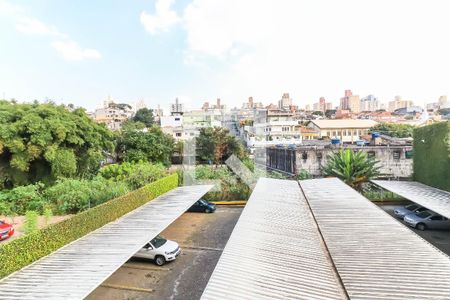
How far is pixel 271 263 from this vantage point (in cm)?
815

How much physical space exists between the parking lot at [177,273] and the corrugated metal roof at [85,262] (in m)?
1.43

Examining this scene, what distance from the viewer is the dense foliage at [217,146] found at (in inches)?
1501

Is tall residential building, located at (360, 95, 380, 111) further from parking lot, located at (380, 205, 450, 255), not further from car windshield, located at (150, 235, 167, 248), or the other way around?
car windshield, located at (150, 235, 167, 248)

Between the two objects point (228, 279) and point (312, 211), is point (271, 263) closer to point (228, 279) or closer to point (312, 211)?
point (228, 279)

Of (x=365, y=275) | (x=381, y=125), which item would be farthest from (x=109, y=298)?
(x=381, y=125)

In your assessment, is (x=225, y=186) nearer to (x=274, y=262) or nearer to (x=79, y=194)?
(x=79, y=194)

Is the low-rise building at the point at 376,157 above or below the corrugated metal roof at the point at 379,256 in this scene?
above

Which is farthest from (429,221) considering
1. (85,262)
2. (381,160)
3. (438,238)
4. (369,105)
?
(369,105)

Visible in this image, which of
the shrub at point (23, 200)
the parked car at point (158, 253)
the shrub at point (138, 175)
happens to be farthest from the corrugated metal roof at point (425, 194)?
the shrub at point (23, 200)

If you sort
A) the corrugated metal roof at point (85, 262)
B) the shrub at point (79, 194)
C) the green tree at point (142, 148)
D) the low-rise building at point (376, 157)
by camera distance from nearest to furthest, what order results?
the corrugated metal roof at point (85, 262) < the shrub at point (79, 194) < the low-rise building at point (376, 157) < the green tree at point (142, 148)

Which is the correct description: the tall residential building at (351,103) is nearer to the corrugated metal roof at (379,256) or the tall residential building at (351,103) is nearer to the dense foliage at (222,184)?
the dense foliage at (222,184)

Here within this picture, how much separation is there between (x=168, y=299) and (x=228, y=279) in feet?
12.1

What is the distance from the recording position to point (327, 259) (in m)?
8.51

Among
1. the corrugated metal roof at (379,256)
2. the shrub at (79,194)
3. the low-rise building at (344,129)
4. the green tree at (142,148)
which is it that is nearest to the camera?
the corrugated metal roof at (379,256)
